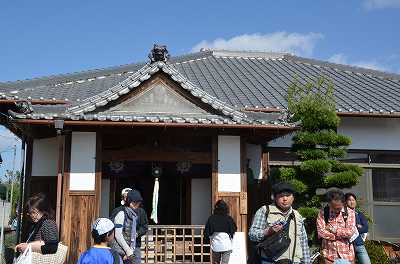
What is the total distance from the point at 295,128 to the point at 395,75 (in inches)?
357

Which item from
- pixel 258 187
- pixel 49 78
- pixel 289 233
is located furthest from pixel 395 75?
pixel 289 233

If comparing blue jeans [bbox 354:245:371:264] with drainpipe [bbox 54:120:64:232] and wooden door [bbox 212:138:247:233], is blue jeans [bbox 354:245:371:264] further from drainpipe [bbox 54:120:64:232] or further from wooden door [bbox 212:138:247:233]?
drainpipe [bbox 54:120:64:232]

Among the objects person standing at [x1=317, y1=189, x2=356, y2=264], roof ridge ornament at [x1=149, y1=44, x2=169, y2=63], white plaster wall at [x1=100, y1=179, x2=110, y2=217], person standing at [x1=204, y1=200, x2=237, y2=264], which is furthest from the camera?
white plaster wall at [x1=100, y1=179, x2=110, y2=217]

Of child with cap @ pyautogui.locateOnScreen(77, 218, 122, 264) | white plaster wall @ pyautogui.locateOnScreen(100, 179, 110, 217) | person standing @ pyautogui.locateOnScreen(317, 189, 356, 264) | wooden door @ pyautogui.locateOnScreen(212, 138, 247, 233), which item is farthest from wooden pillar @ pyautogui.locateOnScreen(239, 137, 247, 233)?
child with cap @ pyautogui.locateOnScreen(77, 218, 122, 264)

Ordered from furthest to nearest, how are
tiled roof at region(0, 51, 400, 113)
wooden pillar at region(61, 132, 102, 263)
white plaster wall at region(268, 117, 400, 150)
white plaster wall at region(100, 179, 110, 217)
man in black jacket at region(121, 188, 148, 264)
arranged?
tiled roof at region(0, 51, 400, 113)
white plaster wall at region(268, 117, 400, 150)
white plaster wall at region(100, 179, 110, 217)
wooden pillar at region(61, 132, 102, 263)
man in black jacket at region(121, 188, 148, 264)

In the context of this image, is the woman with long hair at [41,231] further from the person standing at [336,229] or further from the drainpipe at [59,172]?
Result: the drainpipe at [59,172]

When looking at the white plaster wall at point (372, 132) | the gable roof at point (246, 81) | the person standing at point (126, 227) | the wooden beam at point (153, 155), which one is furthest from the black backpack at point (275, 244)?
the white plaster wall at point (372, 132)

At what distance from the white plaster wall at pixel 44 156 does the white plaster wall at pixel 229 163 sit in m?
4.06

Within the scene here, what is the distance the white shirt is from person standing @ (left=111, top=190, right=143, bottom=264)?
2.21m

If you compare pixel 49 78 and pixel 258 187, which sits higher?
pixel 49 78

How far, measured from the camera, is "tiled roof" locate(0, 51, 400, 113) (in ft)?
45.9

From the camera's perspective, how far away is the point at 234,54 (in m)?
20.7

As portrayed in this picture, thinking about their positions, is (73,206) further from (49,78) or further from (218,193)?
(49,78)

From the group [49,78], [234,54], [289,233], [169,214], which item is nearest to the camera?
[289,233]
